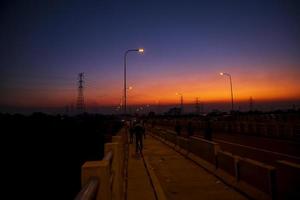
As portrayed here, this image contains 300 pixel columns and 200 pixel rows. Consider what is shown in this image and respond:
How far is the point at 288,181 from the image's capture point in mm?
6727

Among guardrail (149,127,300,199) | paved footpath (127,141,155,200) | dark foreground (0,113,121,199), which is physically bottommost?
dark foreground (0,113,121,199)

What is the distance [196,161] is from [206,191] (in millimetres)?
5486

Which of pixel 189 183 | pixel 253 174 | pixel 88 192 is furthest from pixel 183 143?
pixel 88 192

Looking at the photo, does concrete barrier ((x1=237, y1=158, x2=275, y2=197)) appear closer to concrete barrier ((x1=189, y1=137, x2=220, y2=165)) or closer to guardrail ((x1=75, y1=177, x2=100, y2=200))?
concrete barrier ((x1=189, y1=137, x2=220, y2=165))

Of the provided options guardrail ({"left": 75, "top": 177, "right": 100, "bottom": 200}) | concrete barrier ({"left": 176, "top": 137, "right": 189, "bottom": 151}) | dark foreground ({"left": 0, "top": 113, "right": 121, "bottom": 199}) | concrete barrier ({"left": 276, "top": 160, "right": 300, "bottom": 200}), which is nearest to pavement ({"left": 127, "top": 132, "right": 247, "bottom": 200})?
concrete barrier ({"left": 276, "top": 160, "right": 300, "bottom": 200})

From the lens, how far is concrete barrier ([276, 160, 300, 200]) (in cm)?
646

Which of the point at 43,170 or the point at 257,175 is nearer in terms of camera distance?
the point at 257,175

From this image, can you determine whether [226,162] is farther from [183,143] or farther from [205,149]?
[183,143]

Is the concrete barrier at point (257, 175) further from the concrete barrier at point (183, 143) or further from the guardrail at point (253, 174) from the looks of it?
the concrete barrier at point (183, 143)

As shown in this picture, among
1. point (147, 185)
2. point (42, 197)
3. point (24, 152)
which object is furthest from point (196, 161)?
point (24, 152)

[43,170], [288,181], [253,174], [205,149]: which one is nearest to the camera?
[288,181]

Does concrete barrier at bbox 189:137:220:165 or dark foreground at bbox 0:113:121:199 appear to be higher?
concrete barrier at bbox 189:137:220:165

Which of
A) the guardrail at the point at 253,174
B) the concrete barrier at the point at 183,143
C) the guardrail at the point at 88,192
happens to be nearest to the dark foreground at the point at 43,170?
the concrete barrier at the point at 183,143

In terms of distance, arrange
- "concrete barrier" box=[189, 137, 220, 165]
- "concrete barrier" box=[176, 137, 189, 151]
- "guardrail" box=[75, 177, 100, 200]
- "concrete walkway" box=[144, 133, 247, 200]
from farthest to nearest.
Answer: "concrete barrier" box=[176, 137, 189, 151] → "concrete barrier" box=[189, 137, 220, 165] → "concrete walkway" box=[144, 133, 247, 200] → "guardrail" box=[75, 177, 100, 200]
